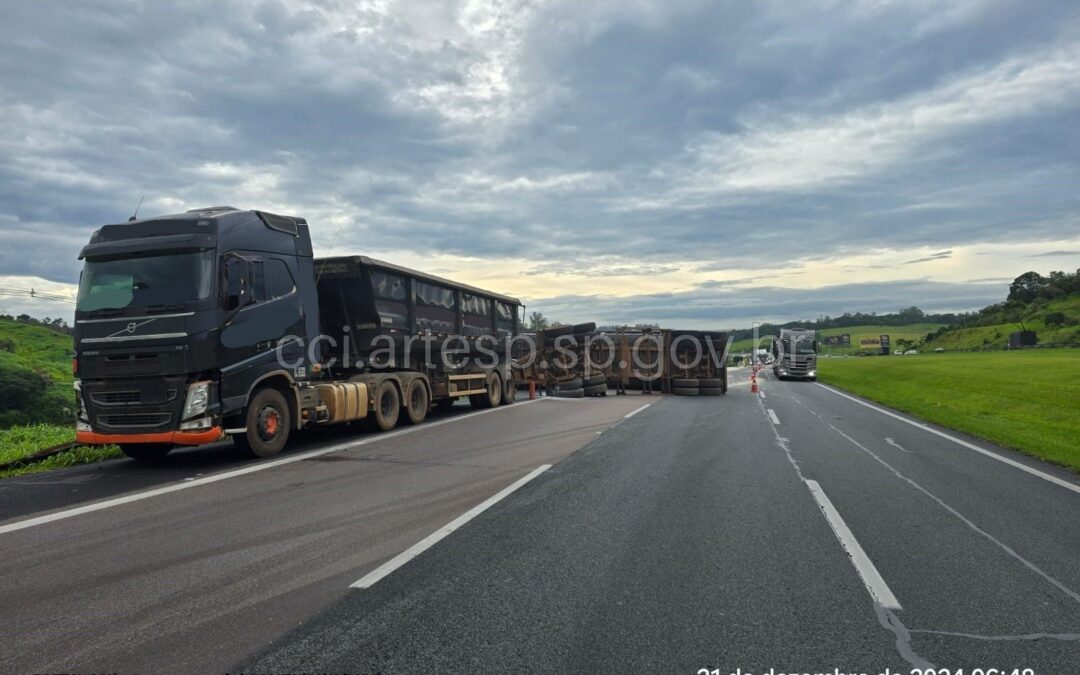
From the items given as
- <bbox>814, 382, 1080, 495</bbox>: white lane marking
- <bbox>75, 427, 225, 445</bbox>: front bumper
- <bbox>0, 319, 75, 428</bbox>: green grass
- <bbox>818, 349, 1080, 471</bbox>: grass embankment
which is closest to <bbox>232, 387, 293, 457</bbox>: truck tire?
<bbox>75, 427, 225, 445</bbox>: front bumper

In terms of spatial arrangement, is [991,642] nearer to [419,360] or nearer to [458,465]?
[458,465]

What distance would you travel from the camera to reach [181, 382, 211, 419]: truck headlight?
29.8 ft

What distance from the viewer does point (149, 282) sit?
30.5 ft

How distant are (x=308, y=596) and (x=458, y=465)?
5.13 meters

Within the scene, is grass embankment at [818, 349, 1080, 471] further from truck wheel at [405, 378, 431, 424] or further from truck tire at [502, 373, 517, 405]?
truck tire at [502, 373, 517, 405]

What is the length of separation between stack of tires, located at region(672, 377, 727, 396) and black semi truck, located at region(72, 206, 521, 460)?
52.3 feet

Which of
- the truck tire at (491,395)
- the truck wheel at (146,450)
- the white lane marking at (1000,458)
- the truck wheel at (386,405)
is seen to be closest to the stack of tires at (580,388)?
the truck tire at (491,395)

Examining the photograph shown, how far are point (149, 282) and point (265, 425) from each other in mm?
2691

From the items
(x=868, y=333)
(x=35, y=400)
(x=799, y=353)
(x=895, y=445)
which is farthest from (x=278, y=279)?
(x=868, y=333)

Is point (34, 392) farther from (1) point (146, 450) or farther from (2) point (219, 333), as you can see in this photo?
(2) point (219, 333)

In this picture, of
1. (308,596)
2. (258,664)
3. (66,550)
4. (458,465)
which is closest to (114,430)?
(66,550)

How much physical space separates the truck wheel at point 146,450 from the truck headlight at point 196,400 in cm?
141

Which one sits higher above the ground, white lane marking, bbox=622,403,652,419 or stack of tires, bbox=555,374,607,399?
stack of tires, bbox=555,374,607,399

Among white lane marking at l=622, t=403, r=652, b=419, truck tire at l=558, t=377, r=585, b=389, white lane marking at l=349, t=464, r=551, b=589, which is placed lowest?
white lane marking at l=622, t=403, r=652, b=419
